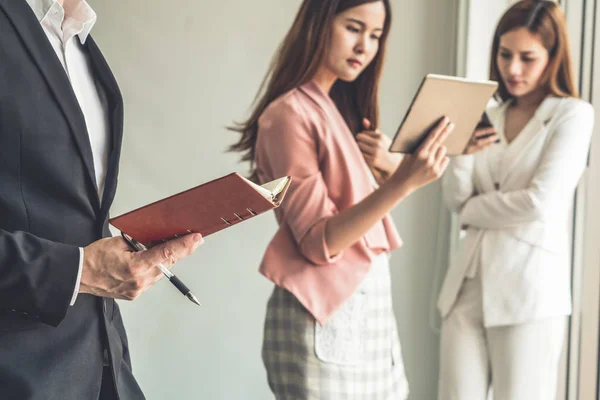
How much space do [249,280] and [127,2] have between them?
0.98 meters

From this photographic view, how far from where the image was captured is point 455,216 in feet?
8.18

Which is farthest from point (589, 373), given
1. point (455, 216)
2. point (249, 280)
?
point (249, 280)

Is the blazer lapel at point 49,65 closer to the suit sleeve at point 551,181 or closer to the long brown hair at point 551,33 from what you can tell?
the suit sleeve at point 551,181

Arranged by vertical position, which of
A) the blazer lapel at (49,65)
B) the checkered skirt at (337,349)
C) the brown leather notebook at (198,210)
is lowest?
the checkered skirt at (337,349)

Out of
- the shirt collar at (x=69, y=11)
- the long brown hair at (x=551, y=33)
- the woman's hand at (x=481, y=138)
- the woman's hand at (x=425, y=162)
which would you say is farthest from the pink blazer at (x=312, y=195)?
the long brown hair at (x=551, y=33)

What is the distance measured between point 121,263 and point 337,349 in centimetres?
67

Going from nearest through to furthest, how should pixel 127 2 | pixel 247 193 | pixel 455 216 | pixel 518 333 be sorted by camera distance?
1. pixel 247 193
2. pixel 518 333
3. pixel 127 2
4. pixel 455 216

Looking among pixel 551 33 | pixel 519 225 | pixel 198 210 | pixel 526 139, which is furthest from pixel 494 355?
pixel 198 210

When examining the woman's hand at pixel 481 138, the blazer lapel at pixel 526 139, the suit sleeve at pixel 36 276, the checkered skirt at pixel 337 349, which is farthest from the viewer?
the blazer lapel at pixel 526 139

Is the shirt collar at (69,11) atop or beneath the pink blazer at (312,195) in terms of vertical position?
atop

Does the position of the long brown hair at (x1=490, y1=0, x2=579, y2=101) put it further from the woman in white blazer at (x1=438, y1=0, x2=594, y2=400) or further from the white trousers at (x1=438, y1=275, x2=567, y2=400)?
the white trousers at (x1=438, y1=275, x2=567, y2=400)

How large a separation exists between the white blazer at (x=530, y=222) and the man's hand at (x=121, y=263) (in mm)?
1205

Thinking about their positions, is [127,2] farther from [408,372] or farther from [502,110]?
[408,372]

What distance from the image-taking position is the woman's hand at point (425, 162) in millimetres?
1468
